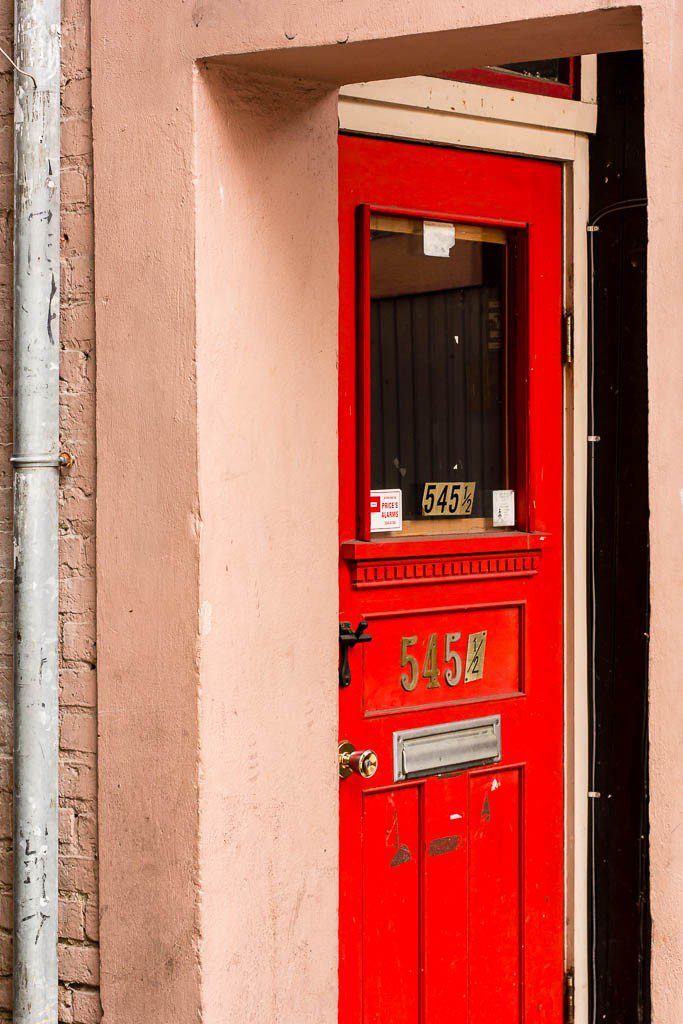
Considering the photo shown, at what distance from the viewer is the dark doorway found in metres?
3.80

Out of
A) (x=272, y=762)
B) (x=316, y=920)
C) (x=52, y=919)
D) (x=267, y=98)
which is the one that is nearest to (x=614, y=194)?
(x=267, y=98)

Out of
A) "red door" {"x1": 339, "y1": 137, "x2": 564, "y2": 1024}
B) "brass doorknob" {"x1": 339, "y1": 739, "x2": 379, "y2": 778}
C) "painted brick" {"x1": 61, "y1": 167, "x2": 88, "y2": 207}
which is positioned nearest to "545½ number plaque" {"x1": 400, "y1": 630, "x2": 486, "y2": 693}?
"red door" {"x1": 339, "y1": 137, "x2": 564, "y2": 1024}

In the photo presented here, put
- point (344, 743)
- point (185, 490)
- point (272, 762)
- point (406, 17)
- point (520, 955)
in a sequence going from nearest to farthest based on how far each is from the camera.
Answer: point (406, 17) < point (185, 490) < point (272, 762) < point (344, 743) < point (520, 955)

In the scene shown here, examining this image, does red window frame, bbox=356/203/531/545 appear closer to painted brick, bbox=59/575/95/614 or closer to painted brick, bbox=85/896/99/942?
painted brick, bbox=59/575/95/614

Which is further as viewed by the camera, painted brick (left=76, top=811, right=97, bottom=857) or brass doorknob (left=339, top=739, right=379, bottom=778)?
brass doorknob (left=339, top=739, right=379, bottom=778)

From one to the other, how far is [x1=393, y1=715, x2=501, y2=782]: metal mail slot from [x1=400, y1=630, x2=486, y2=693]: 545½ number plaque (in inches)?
4.9

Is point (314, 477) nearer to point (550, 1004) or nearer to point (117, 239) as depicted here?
point (117, 239)

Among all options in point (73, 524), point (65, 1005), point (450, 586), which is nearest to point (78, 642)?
point (73, 524)

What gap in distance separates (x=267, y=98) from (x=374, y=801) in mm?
1845

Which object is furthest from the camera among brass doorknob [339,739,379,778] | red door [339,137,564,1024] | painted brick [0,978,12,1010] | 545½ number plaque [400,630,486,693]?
545½ number plaque [400,630,486,693]

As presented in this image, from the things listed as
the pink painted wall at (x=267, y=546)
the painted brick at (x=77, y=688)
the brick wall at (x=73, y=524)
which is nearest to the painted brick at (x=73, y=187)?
the brick wall at (x=73, y=524)

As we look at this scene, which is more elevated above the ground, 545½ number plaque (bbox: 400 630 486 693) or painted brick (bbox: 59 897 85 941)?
545½ number plaque (bbox: 400 630 486 693)

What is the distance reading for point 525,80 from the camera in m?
3.71

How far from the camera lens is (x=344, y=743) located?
11.1ft
